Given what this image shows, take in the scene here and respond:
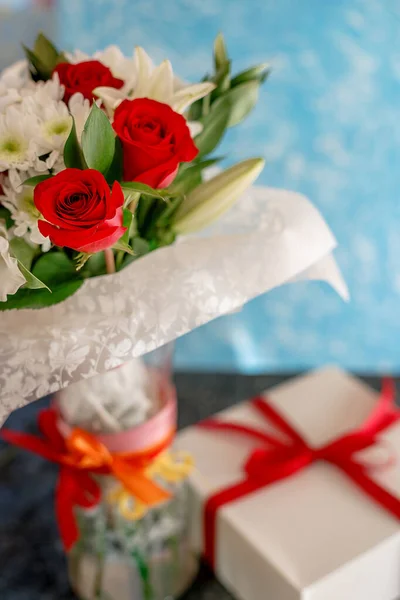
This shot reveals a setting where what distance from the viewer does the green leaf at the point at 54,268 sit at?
50 cm

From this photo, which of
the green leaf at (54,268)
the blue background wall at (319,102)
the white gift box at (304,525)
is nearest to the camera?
the green leaf at (54,268)

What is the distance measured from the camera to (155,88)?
499mm

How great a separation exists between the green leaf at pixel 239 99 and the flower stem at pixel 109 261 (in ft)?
0.49

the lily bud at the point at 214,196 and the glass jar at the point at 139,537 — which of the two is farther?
the glass jar at the point at 139,537

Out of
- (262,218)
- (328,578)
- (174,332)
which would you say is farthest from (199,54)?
(328,578)

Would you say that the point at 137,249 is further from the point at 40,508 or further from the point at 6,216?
the point at 40,508

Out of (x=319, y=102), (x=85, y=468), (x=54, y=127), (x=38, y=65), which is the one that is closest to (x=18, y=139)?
(x=54, y=127)

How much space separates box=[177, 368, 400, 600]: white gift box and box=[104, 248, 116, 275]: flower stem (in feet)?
0.90

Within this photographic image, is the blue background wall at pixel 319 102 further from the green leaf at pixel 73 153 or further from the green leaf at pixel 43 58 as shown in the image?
the green leaf at pixel 73 153

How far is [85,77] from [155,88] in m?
0.05

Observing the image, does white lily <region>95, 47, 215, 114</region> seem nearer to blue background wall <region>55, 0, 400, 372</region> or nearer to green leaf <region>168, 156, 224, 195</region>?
green leaf <region>168, 156, 224, 195</region>

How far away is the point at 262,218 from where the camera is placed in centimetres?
59

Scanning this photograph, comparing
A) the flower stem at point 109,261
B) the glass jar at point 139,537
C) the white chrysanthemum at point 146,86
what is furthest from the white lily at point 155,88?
the glass jar at point 139,537

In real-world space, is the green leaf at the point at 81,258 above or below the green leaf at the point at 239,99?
below
